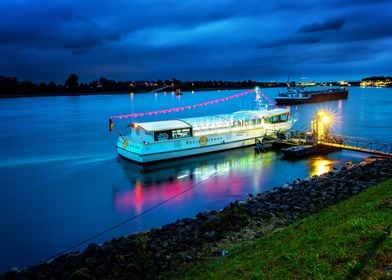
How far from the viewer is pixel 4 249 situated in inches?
682

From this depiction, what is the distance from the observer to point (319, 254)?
8.35 meters

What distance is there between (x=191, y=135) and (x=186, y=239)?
79.2 feet

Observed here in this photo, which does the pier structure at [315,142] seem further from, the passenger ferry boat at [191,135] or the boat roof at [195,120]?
the boat roof at [195,120]

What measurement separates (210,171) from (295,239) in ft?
72.1

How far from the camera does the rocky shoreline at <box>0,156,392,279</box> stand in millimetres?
11586

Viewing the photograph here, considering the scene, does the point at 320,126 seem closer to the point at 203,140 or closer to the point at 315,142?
the point at 315,142

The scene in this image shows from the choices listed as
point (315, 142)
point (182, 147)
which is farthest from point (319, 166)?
point (182, 147)

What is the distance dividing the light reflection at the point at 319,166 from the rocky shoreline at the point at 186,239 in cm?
927

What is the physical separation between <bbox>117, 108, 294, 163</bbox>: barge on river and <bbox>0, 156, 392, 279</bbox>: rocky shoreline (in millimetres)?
16362

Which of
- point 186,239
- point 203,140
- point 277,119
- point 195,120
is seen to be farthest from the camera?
point 277,119

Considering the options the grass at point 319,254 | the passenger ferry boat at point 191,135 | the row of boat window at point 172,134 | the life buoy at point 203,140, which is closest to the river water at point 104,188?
the passenger ferry boat at point 191,135

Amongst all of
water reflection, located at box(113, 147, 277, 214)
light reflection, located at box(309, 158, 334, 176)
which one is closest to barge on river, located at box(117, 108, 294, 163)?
water reflection, located at box(113, 147, 277, 214)

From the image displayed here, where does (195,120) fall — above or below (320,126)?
above

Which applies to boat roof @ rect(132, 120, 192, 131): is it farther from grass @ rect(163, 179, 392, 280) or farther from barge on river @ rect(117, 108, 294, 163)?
→ grass @ rect(163, 179, 392, 280)
